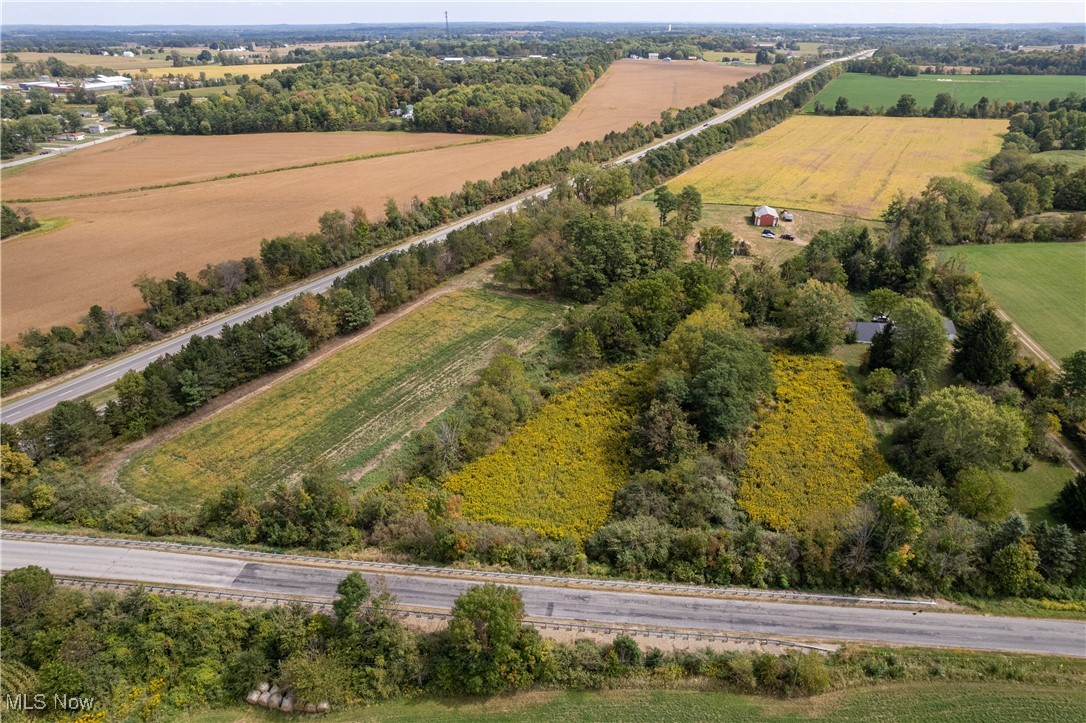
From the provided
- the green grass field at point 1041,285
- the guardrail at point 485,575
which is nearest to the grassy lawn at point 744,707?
the guardrail at point 485,575

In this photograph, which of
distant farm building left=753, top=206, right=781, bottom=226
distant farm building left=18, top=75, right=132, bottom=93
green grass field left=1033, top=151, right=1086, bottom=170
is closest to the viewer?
distant farm building left=753, top=206, right=781, bottom=226

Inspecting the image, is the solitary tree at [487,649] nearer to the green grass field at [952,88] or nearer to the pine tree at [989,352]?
the pine tree at [989,352]

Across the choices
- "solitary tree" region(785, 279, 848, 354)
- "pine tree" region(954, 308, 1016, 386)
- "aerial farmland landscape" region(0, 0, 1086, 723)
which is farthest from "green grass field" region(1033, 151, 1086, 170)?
"solitary tree" region(785, 279, 848, 354)

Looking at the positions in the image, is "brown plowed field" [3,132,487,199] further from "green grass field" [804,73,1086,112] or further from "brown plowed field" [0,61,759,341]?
"green grass field" [804,73,1086,112]

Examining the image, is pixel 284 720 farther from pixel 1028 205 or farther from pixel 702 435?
pixel 1028 205

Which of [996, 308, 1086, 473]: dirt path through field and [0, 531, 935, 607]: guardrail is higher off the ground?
[996, 308, 1086, 473]: dirt path through field
